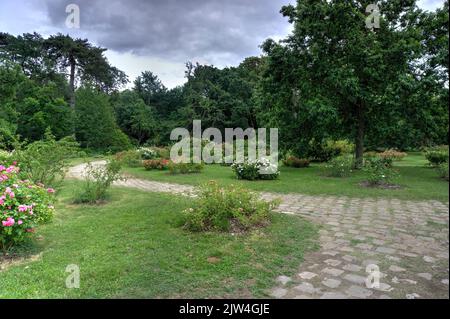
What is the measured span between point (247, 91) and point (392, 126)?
25608 millimetres

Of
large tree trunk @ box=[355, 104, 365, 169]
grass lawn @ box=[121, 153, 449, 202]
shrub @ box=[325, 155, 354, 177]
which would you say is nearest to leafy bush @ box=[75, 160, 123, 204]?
grass lawn @ box=[121, 153, 449, 202]

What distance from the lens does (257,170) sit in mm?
11766

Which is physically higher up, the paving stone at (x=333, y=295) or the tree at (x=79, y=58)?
the tree at (x=79, y=58)

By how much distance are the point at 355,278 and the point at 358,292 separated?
324mm

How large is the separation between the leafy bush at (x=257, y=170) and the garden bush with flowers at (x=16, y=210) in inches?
311

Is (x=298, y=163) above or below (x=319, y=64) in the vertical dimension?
below

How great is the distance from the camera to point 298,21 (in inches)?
529

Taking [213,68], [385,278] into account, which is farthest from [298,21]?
[213,68]

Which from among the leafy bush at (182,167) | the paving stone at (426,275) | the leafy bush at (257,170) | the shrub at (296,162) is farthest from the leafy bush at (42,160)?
the shrub at (296,162)

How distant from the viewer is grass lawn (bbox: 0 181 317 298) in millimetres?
3184

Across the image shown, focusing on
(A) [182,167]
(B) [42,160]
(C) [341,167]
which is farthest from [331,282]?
(A) [182,167]

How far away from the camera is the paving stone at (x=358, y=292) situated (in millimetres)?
2979

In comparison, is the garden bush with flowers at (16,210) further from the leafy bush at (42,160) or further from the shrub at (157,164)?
the shrub at (157,164)

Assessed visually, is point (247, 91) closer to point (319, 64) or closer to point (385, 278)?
point (319, 64)
